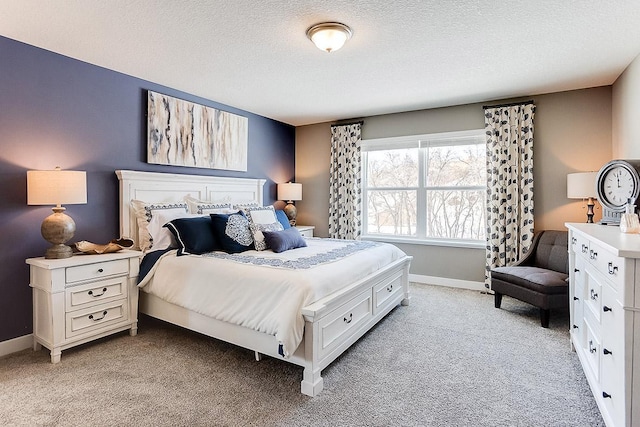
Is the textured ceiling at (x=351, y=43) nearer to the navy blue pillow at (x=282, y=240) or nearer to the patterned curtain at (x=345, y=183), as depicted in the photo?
the patterned curtain at (x=345, y=183)

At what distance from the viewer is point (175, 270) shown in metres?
2.82

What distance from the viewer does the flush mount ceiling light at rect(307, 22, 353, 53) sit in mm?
2371

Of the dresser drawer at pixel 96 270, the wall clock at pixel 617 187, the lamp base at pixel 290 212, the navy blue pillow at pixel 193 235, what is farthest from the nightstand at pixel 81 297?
the wall clock at pixel 617 187

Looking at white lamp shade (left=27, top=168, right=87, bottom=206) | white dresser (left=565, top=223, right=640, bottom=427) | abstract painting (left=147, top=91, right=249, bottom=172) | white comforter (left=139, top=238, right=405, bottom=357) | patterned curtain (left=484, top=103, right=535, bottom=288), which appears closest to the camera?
white dresser (left=565, top=223, right=640, bottom=427)

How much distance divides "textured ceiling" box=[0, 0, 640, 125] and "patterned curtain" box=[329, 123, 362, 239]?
1.22 m

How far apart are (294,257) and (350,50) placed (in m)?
1.85

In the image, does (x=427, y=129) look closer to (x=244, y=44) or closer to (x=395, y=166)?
(x=395, y=166)

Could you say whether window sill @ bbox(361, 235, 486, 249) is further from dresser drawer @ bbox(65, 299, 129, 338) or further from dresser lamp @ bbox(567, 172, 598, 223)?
dresser drawer @ bbox(65, 299, 129, 338)

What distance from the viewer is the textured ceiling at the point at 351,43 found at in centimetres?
219

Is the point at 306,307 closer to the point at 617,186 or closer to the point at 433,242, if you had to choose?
the point at 617,186

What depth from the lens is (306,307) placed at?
210cm

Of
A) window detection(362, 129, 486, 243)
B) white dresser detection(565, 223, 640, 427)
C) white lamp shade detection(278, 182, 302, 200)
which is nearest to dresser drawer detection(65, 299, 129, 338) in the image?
white lamp shade detection(278, 182, 302, 200)

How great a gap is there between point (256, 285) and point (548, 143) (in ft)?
12.6

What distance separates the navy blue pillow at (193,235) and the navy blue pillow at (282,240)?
0.49m
